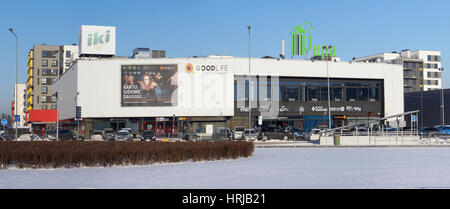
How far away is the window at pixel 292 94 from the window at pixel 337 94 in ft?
21.1

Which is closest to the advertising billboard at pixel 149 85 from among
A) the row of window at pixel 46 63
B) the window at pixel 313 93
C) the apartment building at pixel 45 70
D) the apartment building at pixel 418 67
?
the window at pixel 313 93

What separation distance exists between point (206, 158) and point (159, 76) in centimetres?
5346

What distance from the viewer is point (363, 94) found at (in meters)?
86.6

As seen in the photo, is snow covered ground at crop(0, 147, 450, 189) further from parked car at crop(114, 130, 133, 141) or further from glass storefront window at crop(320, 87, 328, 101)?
glass storefront window at crop(320, 87, 328, 101)

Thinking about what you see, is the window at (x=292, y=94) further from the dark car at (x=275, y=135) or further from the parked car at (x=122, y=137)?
the parked car at (x=122, y=137)

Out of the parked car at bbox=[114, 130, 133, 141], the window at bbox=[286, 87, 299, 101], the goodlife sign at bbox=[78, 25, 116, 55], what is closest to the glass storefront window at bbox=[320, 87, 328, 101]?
the window at bbox=[286, 87, 299, 101]

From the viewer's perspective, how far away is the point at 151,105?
78.6 m

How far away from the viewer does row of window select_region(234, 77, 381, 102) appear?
8012cm

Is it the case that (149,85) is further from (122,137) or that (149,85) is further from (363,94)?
(363,94)

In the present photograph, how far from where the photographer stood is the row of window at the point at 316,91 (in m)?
80.1

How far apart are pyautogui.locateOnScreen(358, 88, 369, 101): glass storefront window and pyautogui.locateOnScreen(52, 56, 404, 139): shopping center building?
5.94 metres

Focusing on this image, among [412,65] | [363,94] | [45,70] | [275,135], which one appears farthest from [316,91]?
[45,70]

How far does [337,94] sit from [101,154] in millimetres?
66656
